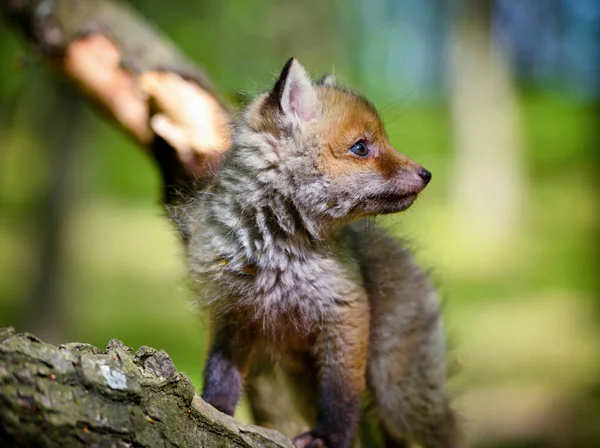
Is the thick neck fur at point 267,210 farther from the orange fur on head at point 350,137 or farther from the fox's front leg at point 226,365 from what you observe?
the fox's front leg at point 226,365

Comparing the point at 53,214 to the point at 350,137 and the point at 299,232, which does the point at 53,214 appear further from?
the point at 350,137

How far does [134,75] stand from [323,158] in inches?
93.9

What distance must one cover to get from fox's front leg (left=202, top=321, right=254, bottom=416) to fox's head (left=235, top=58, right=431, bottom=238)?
885mm

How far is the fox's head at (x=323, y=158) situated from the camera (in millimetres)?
4289

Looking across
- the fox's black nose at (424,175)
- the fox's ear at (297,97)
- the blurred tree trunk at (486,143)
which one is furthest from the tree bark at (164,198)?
the blurred tree trunk at (486,143)

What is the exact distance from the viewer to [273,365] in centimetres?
542

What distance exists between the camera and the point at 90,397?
2.72 m

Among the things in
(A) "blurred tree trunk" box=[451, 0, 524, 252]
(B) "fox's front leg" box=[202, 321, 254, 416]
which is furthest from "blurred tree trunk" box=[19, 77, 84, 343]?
(A) "blurred tree trunk" box=[451, 0, 524, 252]

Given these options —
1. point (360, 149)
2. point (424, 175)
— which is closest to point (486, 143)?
point (424, 175)

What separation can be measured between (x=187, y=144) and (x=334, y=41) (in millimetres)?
11496

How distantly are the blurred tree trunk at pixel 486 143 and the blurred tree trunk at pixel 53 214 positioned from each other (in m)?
9.93

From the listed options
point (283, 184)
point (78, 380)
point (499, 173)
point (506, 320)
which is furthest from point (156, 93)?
point (499, 173)

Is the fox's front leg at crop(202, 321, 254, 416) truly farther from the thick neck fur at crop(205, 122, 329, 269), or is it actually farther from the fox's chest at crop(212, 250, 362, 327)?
the thick neck fur at crop(205, 122, 329, 269)

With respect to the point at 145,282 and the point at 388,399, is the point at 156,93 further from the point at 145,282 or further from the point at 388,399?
the point at 145,282
